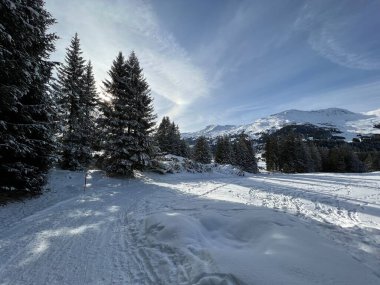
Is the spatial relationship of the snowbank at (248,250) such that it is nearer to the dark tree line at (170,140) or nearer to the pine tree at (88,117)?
the pine tree at (88,117)

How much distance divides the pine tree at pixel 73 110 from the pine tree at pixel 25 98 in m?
10.0

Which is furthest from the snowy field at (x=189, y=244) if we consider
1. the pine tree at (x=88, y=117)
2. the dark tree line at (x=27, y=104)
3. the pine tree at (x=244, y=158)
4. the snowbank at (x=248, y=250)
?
the pine tree at (x=244, y=158)

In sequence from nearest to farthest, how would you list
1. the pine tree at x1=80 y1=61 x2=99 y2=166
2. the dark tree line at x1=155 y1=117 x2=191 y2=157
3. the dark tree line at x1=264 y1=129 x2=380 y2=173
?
the pine tree at x1=80 y1=61 x2=99 y2=166
the dark tree line at x1=155 y1=117 x2=191 y2=157
the dark tree line at x1=264 y1=129 x2=380 y2=173

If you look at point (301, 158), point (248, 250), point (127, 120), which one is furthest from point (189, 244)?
point (301, 158)

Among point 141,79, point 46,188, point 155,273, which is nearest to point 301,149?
point 141,79

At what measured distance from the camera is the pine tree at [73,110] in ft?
71.1

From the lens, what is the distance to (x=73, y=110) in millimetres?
23516

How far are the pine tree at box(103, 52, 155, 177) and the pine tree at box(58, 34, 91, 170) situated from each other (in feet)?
9.46

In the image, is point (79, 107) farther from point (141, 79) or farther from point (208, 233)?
point (208, 233)

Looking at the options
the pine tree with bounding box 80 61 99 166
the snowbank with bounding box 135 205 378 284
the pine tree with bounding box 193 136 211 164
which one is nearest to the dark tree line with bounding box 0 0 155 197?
the pine tree with bounding box 80 61 99 166

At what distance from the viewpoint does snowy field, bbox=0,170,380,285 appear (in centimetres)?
458

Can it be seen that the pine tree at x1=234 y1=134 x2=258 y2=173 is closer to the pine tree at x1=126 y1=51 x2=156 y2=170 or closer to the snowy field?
the pine tree at x1=126 y1=51 x2=156 y2=170

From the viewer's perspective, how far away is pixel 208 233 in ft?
22.8

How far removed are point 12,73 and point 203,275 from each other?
9.98m
